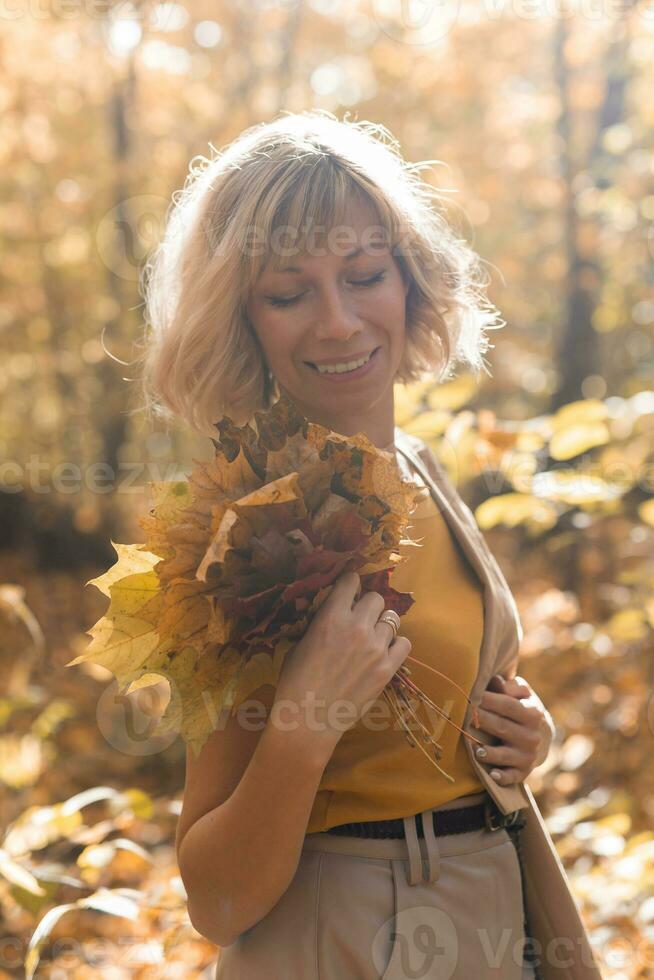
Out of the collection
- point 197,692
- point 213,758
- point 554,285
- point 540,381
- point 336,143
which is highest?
point 336,143

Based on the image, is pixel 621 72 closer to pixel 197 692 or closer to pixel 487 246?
pixel 487 246

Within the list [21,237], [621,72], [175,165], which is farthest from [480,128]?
[21,237]

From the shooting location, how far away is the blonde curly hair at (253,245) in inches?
67.1

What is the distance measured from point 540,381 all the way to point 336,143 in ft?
28.2

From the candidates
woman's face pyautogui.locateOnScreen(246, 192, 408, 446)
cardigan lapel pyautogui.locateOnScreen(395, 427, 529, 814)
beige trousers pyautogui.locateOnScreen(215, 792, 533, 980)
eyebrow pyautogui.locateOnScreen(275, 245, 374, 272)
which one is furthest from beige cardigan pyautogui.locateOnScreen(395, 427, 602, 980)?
eyebrow pyautogui.locateOnScreen(275, 245, 374, 272)

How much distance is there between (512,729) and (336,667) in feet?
1.91

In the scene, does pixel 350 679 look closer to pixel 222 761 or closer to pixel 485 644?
pixel 222 761

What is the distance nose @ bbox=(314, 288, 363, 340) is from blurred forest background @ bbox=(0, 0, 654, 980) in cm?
210

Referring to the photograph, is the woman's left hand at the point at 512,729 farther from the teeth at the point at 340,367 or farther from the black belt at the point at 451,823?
the teeth at the point at 340,367

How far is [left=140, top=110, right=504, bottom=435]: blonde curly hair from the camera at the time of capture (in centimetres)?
170


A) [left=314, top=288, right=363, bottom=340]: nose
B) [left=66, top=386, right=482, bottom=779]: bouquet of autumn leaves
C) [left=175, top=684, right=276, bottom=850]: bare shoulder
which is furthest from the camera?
[left=314, top=288, right=363, bottom=340]: nose

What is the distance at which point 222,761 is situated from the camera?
57.1 inches

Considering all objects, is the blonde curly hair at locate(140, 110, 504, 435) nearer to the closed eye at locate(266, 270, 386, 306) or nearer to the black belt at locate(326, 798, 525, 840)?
the closed eye at locate(266, 270, 386, 306)

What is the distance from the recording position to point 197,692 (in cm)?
131
